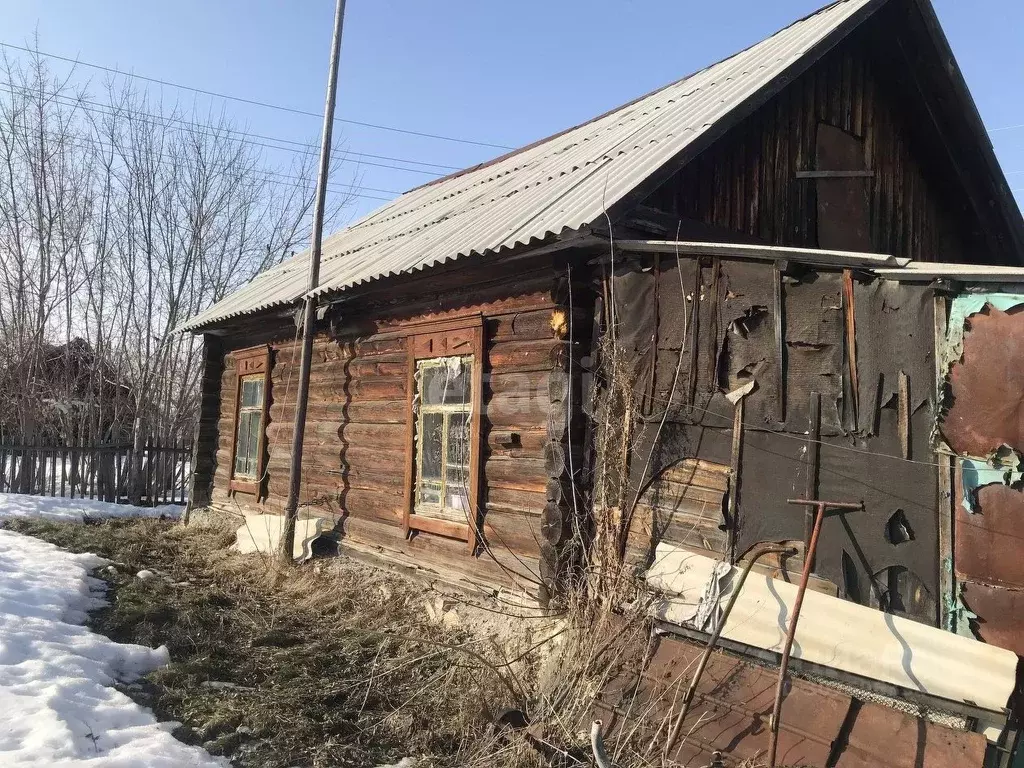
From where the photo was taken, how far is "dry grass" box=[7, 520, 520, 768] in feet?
13.3

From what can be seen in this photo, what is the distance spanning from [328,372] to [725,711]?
604 centimetres

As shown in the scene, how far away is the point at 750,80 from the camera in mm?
6285

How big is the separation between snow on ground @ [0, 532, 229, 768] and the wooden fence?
880cm

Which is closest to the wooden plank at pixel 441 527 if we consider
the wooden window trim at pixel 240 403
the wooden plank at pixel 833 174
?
the wooden window trim at pixel 240 403

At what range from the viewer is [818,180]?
7.01 m

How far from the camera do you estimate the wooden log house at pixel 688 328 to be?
377 centimetres

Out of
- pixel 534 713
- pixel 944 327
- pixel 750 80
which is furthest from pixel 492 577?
pixel 750 80

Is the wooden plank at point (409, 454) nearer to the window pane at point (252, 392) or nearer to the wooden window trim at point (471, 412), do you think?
the wooden window trim at point (471, 412)

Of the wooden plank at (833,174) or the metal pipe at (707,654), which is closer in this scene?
the metal pipe at (707,654)

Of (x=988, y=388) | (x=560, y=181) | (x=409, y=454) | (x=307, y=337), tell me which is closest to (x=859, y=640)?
(x=988, y=388)

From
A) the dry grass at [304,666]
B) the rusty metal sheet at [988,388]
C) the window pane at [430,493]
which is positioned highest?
the rusty metal sheet at [988,388]

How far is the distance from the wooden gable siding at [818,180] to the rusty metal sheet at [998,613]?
11.2 ft

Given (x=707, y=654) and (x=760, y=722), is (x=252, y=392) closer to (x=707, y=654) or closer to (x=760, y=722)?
(x=707, y=654)

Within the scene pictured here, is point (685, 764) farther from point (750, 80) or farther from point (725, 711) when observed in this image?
point (750, 80)
